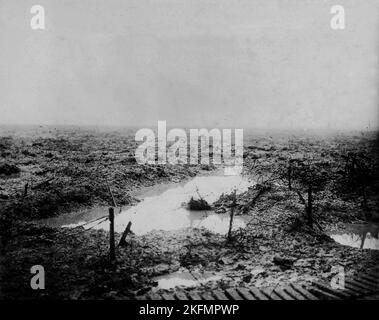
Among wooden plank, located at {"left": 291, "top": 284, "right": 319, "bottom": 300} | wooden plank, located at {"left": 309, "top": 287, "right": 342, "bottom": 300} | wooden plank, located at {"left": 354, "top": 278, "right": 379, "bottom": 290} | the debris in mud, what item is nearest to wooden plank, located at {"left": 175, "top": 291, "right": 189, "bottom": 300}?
wooden plank, located at {"left": 291, "top": 284, "right": 319, "bottom": 300}

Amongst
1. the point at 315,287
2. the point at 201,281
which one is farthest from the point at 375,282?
the point at 201,281

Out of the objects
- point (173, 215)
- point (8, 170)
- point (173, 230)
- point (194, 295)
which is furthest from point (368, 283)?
point (8, 170)

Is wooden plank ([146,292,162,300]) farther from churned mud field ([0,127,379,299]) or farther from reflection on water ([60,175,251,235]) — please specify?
reflection on water ([60,175,251,235])

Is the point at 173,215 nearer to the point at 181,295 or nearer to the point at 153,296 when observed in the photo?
the point at 153,296

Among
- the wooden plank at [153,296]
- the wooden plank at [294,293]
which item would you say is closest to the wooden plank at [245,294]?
the wooden plank at [294,293]

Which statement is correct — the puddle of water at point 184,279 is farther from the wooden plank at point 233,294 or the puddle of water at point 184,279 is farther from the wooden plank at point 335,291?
the wooden plank at point 335,291
